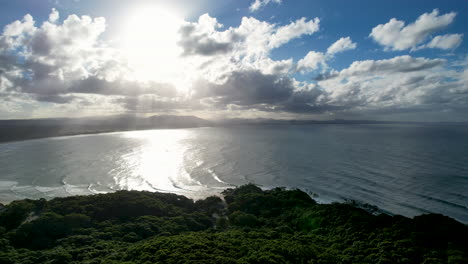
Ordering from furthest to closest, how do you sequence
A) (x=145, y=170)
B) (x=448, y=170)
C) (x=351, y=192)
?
(x=145, y=170) → (x=448, y=170) → (x=351, y=192)

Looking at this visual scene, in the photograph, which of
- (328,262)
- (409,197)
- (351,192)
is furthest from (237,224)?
(409,197)

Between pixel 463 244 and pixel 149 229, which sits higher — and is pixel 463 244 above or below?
above

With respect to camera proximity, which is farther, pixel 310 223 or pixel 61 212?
pixel 61 212

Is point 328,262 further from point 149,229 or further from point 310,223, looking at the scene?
point 149,229

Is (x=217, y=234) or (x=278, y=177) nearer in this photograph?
(x=217, y=234)

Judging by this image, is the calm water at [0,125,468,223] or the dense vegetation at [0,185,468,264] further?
the calm water at [0,125,468,223]

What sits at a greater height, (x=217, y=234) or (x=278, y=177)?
(x=217, y=234)

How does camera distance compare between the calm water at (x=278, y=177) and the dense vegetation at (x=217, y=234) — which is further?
the calm water at (x=278, y=177)

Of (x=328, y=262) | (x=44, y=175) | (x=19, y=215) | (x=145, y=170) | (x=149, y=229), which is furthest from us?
(x=145, y=170)
